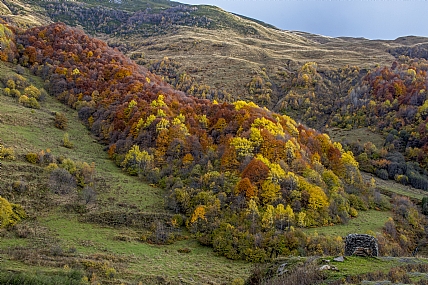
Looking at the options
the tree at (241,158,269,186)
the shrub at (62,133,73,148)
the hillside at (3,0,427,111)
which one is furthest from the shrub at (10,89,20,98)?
the hillside at (3,0,427,111)

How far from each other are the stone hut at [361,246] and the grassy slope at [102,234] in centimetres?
1661

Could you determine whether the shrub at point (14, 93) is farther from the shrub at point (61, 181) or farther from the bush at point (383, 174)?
the bush at point (383, 174)

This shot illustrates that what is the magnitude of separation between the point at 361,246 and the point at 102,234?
30972mm

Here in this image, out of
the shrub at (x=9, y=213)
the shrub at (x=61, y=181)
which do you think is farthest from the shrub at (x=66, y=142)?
the shrub at (x=9, y=213)

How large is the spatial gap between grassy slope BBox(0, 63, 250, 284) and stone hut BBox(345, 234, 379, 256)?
16605 millimetres

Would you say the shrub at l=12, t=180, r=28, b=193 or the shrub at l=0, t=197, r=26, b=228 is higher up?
the shrub at l=12, t=180, r=28, b=193

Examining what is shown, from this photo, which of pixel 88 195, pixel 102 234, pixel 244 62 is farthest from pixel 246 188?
pixel 244 62

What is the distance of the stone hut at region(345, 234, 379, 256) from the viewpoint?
58.7 feet

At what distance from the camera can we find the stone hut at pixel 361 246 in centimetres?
1790

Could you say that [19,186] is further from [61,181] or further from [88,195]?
[88,195]

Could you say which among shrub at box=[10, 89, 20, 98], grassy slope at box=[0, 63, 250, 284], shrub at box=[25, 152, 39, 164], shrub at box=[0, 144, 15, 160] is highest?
shrub at box=[10, 89, 20, 98]

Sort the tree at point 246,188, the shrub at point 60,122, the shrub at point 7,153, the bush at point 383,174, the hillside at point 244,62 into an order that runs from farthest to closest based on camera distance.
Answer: the hillside at point 244,62
the bush at point 383,174
the shrub at point 60,122
the tree at point 246,188
the shrub at point 7,153

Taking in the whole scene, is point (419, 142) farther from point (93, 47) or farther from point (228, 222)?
point (93, 47)

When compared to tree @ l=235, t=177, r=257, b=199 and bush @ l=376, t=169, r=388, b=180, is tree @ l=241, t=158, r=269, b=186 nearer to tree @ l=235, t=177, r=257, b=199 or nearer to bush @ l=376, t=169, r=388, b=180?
tree @ l=235, t=177, r=257, b=199
